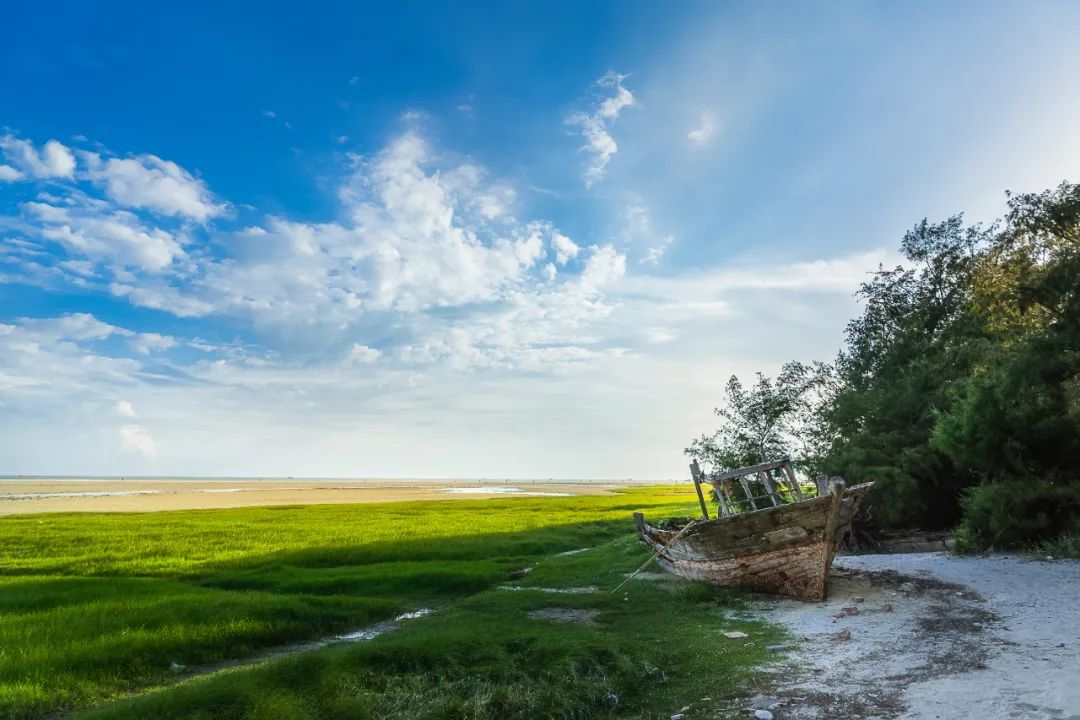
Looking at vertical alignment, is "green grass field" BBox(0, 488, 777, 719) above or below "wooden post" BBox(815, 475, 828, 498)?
below

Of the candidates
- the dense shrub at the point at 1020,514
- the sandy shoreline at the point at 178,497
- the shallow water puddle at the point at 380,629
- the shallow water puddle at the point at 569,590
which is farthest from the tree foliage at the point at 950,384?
the sandy shoreline at the point at 178,497

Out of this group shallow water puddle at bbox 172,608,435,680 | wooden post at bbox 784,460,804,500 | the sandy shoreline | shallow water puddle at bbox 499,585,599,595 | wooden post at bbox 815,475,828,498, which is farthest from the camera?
the sandy shoreline

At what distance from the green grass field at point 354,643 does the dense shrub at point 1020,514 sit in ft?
31.1

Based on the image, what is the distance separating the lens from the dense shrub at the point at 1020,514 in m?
17.5

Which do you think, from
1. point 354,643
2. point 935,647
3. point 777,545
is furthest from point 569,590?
point 935,647

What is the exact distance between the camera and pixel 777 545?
45.9ft

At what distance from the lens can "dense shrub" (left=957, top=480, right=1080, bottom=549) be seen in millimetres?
17547

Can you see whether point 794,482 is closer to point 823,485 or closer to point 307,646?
point 823,485

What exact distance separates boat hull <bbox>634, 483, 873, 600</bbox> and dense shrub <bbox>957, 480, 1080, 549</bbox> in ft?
17.9

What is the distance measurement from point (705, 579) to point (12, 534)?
33958mm

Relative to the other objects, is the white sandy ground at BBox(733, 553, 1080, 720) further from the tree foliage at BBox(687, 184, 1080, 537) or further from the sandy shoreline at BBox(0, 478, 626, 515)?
the sandy shoreline at BBox(0, 478, 626, 515)

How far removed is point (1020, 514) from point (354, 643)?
1850 cm

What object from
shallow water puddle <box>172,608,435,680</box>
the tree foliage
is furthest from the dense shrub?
→ shallow water puddle <box>172,608,435,680</box>

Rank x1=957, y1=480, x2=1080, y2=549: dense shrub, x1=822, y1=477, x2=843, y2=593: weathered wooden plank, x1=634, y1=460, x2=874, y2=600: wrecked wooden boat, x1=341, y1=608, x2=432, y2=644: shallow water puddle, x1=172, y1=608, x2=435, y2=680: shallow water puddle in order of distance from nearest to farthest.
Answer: x1=172, y1=608, x2=435, y2=680: shallow water puddle < x1=341, y1=608, x2=432, y2=644: shallow water puddle < x1=822, y1=477, x2=843, y2=593: weathered wooden plank < x1=634, y1=460, x2=874, y2=600: wrecked wooden boat < x1=957, y1=480, x2=1080, y2=549: dense shrub
